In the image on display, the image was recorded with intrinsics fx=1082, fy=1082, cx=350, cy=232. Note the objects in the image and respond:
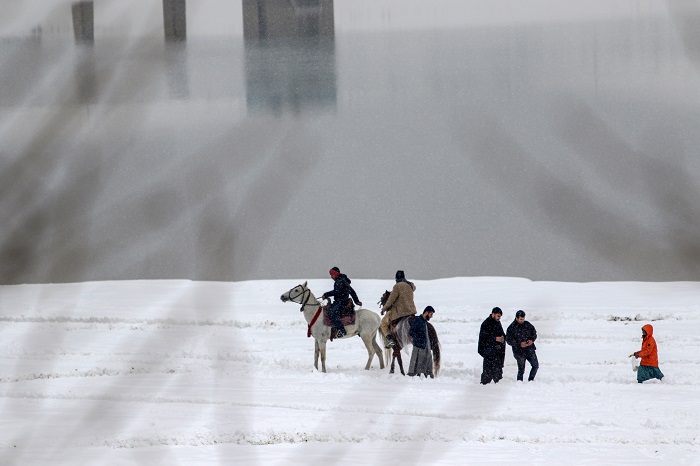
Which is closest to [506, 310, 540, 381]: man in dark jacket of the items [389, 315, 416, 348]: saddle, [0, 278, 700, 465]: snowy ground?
[0, 278, 700, 465]: snowy ground

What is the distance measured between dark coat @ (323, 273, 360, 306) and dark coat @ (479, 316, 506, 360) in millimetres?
1724

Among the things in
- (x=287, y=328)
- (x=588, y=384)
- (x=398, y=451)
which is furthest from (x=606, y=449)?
(x=287, y=328)

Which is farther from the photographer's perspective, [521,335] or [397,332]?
[397,332]

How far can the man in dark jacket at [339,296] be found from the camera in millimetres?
13779

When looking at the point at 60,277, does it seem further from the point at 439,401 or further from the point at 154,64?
the point at 439,401

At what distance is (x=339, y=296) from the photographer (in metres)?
14.2

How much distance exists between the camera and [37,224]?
2867mm

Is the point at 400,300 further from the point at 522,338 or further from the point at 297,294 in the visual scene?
the point at 522,338

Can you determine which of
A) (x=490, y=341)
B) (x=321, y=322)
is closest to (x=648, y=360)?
(x=490, y=341)

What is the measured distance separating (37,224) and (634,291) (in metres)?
24.4

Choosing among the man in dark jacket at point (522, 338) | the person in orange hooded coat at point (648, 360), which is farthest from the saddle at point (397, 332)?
the person in orange hooded coat at point (648, 360)

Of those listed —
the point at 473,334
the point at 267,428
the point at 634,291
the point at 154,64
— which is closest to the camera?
the point at 154,64

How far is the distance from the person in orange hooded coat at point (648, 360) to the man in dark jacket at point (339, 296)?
3.64m

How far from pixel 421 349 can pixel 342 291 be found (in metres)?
1.29
